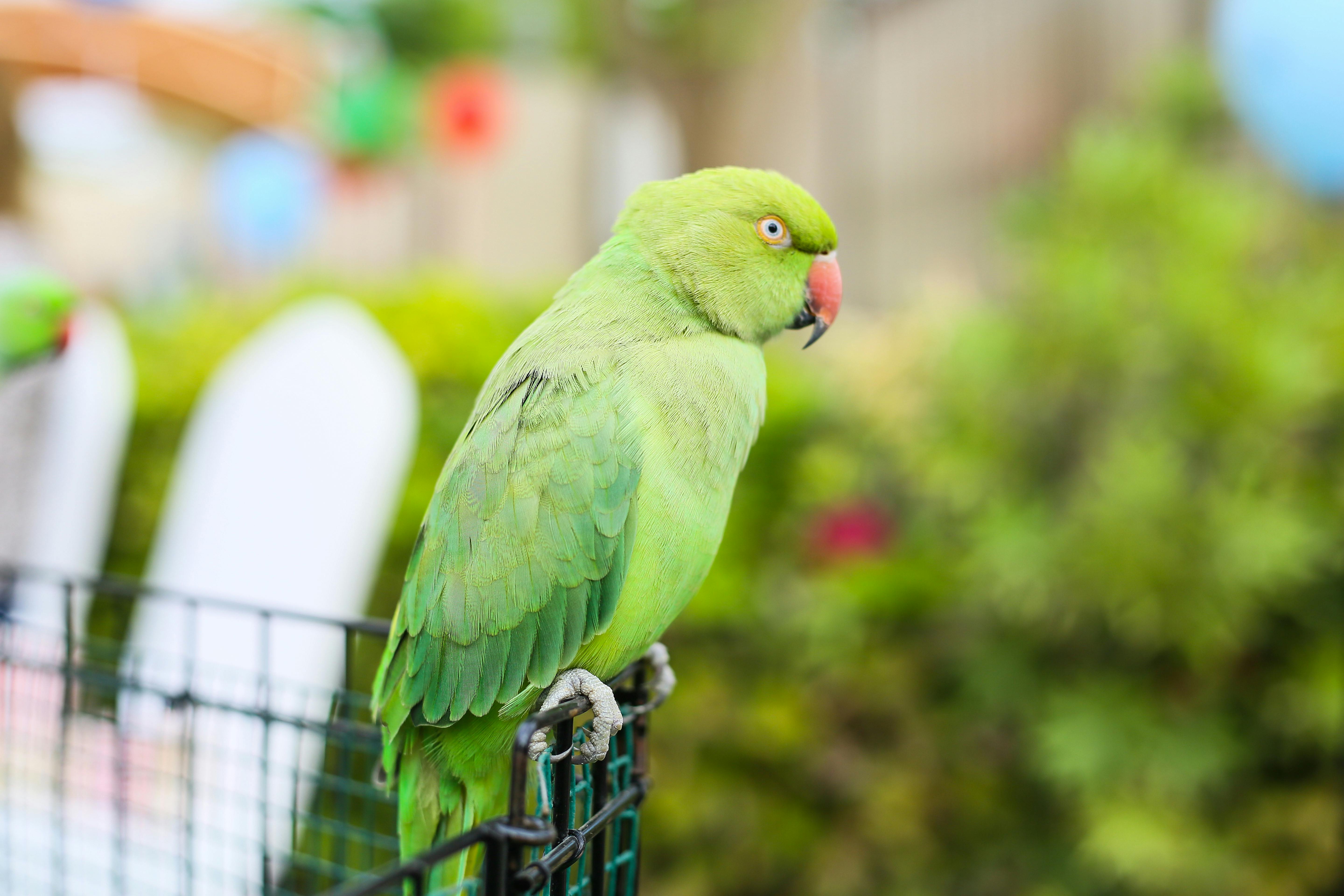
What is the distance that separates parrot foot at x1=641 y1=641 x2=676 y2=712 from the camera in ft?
2.77

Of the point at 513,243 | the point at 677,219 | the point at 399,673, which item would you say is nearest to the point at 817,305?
the point at 677,219

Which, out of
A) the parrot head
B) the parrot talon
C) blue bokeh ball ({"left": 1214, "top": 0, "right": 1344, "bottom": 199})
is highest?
blue bokeh ball ({"left": 1214, "top": 0, "right": 1344, "bottom": 199})

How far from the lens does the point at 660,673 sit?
0.87 metres

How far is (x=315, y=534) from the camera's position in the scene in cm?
156

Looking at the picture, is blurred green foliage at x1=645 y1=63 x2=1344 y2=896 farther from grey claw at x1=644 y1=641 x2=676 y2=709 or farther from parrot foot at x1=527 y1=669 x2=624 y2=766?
parrot foot at x1=527 y1=669 x2=624 y2=766

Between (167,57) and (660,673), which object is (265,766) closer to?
(660,673)

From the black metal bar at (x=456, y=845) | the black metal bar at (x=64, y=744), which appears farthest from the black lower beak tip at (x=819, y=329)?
the black metal bar at (x=64, y=744)

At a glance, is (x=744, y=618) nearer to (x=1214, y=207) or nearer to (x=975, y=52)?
(x=1214, y=207)

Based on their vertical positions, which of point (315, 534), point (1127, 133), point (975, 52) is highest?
point (975, 52)

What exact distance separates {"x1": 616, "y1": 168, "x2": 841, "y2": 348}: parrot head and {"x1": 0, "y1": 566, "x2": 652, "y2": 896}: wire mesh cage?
33cm

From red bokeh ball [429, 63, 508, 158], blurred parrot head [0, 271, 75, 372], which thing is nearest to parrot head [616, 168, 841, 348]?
blurred parrot head [0, 271, 75, 372]

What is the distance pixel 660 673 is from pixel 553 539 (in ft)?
0.65

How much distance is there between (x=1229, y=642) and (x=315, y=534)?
1.52 meters

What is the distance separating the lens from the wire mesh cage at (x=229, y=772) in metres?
0.65
